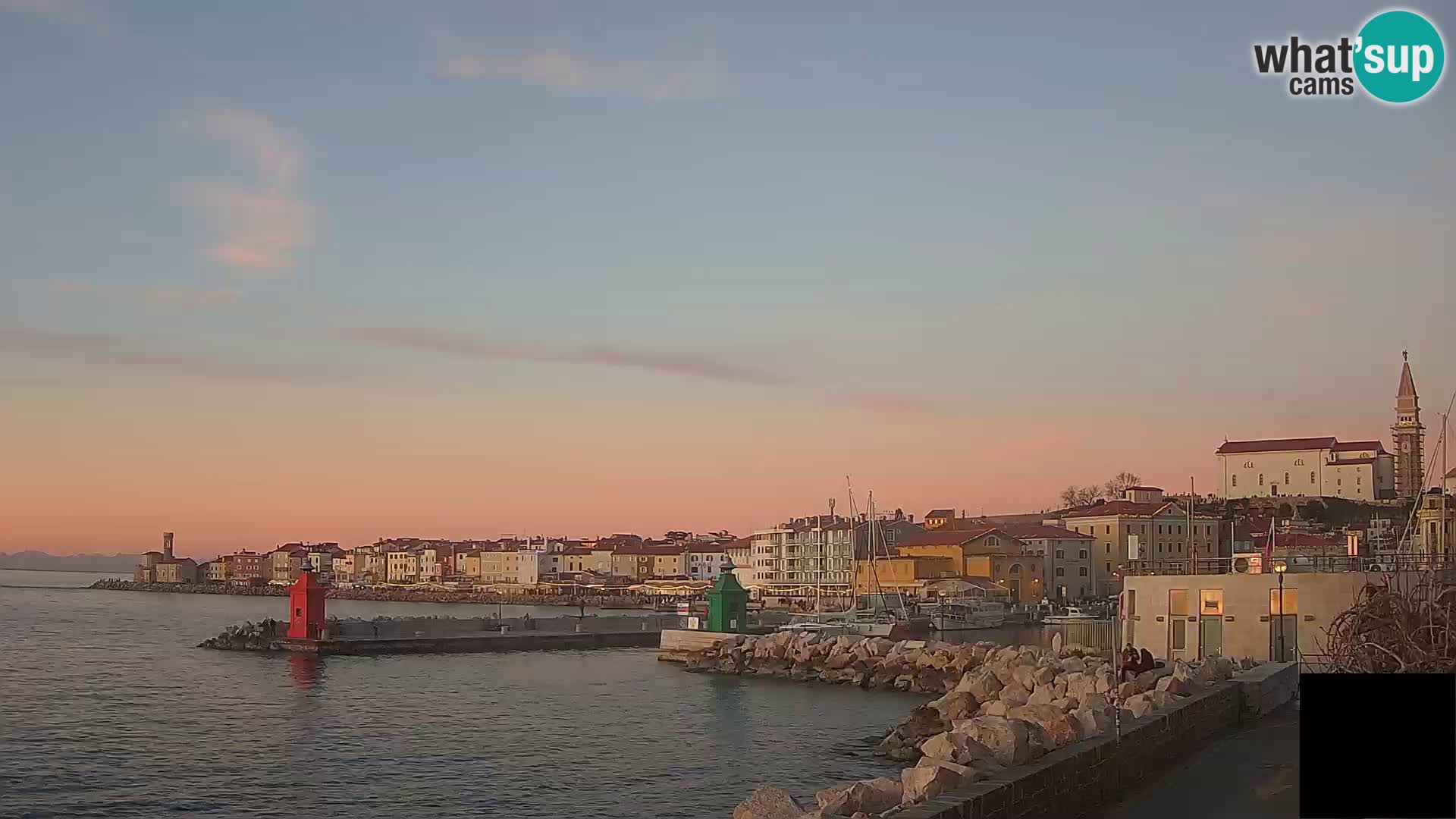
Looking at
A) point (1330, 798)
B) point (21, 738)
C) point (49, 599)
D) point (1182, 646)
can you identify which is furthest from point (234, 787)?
point (49, 599)

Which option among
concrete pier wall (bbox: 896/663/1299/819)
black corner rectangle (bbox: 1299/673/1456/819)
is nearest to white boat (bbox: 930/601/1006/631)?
concrete pier wall (bbox: 896/663/1299/819)

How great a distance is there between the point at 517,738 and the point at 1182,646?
49.6 feet

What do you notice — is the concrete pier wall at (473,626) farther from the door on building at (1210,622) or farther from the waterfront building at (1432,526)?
the waterfront building at (1432,526)

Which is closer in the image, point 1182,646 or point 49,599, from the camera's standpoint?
point 1182,646

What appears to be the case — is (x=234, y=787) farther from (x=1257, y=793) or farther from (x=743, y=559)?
(x=743, y=559)

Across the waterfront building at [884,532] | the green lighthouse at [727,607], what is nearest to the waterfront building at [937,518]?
the waterfront building at [884,532]

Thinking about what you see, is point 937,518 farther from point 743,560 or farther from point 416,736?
point 416,736

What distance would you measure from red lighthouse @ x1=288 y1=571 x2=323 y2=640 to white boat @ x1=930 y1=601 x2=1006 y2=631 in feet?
111

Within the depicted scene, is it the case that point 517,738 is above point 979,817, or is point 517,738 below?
below

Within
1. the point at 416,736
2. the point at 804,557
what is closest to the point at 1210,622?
the point at 416,736

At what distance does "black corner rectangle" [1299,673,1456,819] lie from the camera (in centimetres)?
446

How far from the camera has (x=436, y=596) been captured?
6270 inches

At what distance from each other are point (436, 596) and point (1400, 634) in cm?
15560

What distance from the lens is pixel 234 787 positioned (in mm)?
23359
